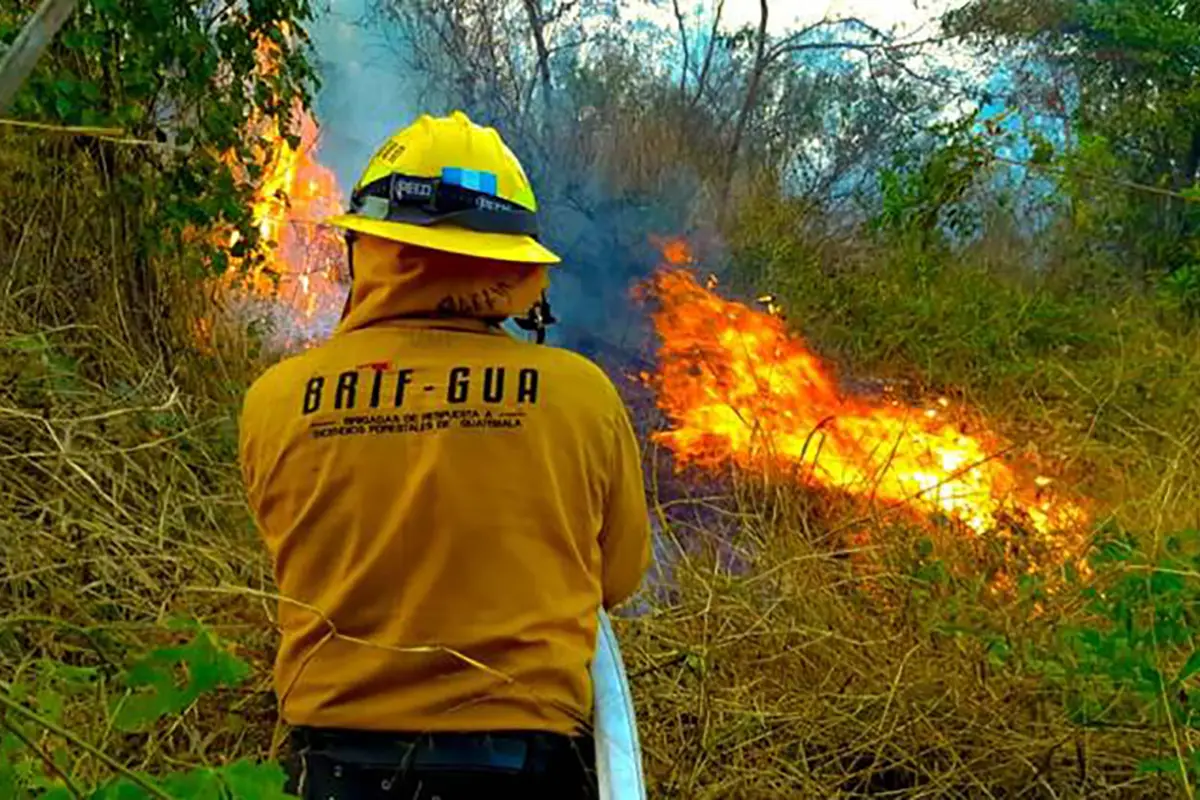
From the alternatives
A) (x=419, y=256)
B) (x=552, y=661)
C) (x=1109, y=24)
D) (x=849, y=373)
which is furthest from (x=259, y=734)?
(x=1109, y=24)

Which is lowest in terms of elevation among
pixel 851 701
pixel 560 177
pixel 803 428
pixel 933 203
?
pixel 851 701

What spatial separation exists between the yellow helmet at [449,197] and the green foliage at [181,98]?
2899 millimetres

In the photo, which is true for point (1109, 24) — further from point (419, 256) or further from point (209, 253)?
point (419, 256)

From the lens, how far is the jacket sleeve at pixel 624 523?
7.18ft

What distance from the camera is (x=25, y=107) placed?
14.2 feet

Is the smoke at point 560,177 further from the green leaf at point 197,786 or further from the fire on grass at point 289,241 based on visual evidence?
the green leaf at point 197,786

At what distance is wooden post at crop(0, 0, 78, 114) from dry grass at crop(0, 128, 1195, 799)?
6.57 ft

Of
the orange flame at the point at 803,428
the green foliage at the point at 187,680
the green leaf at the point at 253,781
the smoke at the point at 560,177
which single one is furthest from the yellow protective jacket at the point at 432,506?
the smoke at the point at 560,177

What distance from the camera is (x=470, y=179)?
2227 millimetres

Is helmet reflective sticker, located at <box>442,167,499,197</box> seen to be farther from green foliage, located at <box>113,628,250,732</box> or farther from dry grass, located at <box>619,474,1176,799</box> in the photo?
dry grass, located at <box>619,474,1176,799</box>

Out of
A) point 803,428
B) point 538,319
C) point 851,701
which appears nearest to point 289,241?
point 803,428

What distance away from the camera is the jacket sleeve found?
2.19m

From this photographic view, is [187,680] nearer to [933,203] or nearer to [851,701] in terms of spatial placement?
[851,701]

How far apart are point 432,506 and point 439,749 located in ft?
1.51
